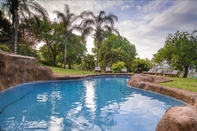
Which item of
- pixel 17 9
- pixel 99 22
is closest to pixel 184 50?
pixel 99 22

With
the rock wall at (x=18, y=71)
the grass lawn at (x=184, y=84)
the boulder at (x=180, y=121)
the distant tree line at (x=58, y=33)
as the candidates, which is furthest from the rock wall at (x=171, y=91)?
the distant tree line at (x=58, y=33)

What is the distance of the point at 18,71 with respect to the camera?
7930 mm

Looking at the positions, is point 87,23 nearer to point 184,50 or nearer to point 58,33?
point 58,33

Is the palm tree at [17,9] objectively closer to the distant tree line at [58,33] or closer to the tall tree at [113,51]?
the distant tree line at [58,33]

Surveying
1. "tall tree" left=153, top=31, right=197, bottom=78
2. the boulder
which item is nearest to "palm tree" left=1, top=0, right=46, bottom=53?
the boulder

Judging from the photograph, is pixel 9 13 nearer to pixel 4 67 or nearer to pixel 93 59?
pixel 4 67

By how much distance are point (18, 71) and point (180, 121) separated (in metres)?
8.49

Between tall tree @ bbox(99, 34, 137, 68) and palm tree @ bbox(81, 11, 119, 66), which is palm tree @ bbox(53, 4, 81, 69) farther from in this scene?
tall tree @ bbox(99, 34, 137, 68)

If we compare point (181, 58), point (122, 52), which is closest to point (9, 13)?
point (122, 52)

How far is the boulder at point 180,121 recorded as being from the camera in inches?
76.3

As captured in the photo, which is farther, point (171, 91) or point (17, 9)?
point (17, 9)

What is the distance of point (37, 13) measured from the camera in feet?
39.2

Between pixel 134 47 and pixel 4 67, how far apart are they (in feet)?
76.1

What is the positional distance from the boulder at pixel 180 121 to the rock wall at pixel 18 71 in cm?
675
